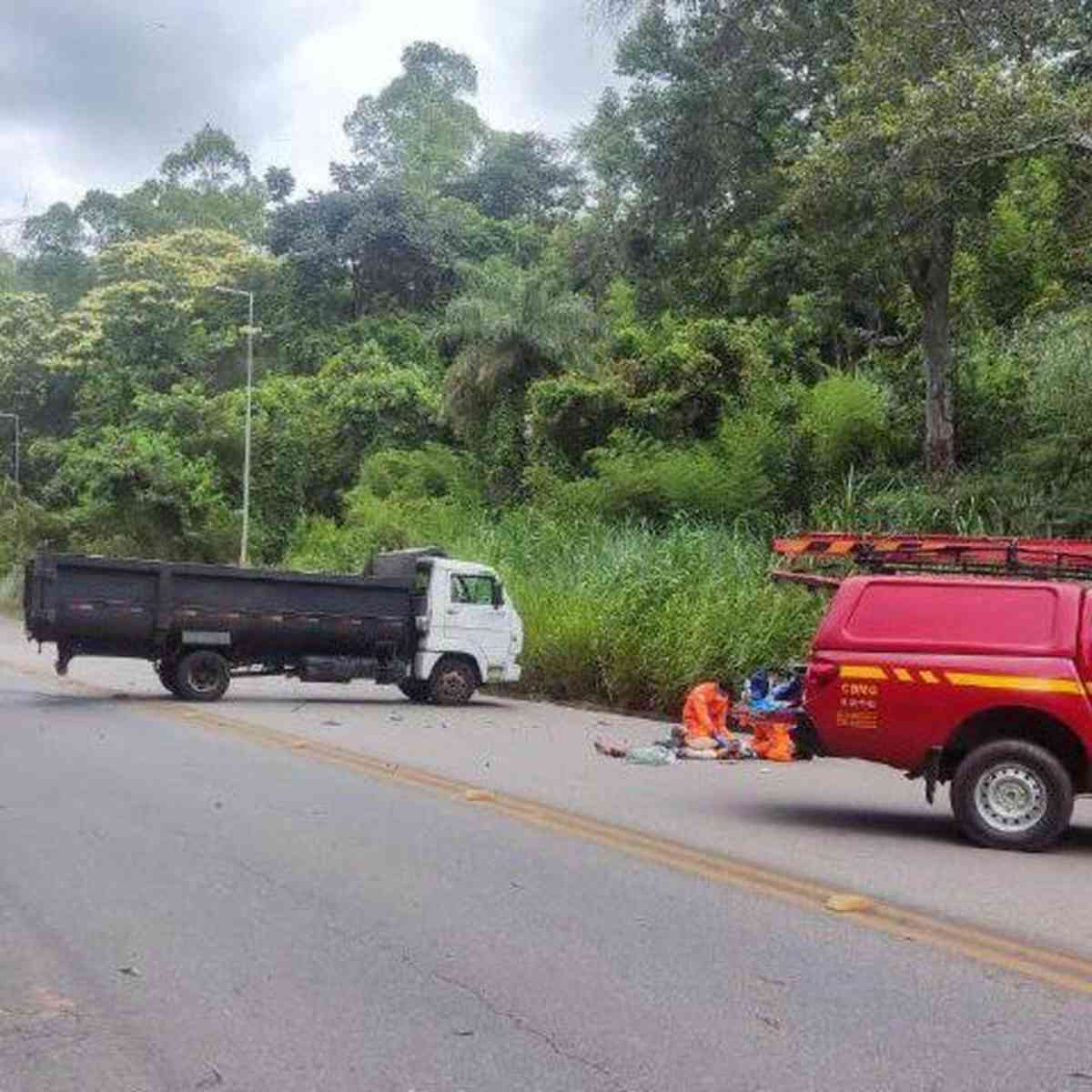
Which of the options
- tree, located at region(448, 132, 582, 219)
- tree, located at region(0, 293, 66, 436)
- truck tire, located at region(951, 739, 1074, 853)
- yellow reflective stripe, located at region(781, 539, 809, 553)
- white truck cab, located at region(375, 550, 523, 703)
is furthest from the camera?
tree, located at region(0, 293, 66, 436)

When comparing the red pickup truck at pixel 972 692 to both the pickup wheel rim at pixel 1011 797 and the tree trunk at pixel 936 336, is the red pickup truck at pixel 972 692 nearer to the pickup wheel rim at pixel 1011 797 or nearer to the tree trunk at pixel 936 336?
the pickup wheel rim at pixel 1011 797

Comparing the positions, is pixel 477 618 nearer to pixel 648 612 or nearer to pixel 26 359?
pixel 648 612

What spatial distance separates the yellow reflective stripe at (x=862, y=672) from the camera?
32.3ft

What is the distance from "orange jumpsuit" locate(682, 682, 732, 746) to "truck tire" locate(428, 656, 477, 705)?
656 cm

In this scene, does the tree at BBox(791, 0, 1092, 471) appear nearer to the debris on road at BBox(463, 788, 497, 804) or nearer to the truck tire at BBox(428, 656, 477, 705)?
the truck tire at BBox(428, 656, 477, 705)

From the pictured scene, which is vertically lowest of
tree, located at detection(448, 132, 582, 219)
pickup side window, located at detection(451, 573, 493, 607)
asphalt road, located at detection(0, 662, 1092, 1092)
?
asphalt road, located at detection(0, 662, 1092, 1092)

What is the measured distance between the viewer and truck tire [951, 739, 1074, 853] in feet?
30.3

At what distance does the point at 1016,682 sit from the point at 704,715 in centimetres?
544

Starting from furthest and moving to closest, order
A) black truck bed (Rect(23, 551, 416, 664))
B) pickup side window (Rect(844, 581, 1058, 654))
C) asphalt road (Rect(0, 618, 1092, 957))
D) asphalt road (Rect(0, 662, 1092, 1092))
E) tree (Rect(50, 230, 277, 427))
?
tree (Rect(50, 230, 277, 427))
black truck bed (Rect(23, 551, 416, 664))
pickup side window (Rect(844, 581, 1058, 654))
asphalt road (Rect(0, 618, 1092, 957))
asphalt road (Rect(0, 662, 1092, 1092))

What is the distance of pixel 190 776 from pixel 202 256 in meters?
52.3

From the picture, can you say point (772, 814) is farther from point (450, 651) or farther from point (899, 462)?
point (899, 462)

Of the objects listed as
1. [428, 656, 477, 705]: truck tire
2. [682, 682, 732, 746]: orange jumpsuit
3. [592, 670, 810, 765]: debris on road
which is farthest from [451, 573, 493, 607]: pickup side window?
[682, 682, 732, 746]: orange jumpsuit

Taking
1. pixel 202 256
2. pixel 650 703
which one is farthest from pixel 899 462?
pixel 202 256

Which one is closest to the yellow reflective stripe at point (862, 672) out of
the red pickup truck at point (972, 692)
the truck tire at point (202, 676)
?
the red pickup truck at point (972, 692)
